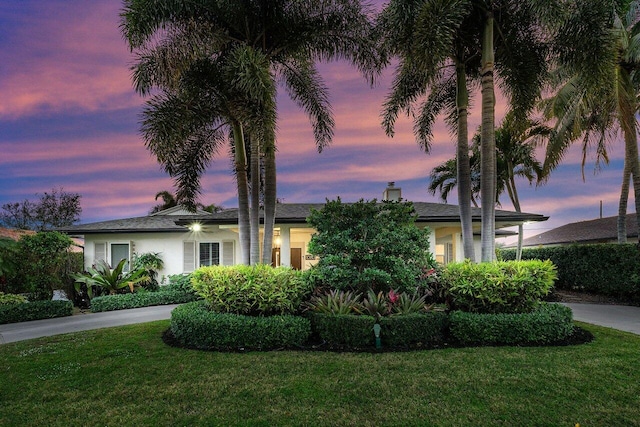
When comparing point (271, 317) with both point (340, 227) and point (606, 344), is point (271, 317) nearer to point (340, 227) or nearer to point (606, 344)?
point (340, 227)

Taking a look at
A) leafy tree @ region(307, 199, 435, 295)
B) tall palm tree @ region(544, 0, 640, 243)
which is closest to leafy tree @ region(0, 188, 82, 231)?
leafy tree @ region(307, 199, 435, 295)

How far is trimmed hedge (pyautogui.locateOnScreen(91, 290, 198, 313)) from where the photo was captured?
10.7 meters

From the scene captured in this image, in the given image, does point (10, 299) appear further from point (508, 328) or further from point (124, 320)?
point (508, 328)

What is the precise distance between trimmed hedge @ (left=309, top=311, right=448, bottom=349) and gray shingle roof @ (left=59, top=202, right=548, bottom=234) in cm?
575

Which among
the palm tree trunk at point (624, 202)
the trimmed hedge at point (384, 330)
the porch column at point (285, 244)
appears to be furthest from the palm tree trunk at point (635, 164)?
the porch column at point (285, 244)

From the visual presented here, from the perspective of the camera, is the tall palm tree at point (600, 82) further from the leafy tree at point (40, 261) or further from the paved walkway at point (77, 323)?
the leafy tree at point (40, 261)

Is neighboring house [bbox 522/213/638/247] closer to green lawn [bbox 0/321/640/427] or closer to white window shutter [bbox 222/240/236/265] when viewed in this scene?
green lawn [bbox 0/321/640/427]

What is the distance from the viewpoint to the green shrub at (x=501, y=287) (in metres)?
6.33

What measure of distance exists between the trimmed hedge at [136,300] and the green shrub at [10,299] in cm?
185

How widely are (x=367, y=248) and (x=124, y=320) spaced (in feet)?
21.5

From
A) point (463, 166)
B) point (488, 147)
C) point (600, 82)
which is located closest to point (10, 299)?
point (463, 166)

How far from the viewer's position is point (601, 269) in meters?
11.9

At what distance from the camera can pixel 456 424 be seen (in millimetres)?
3408

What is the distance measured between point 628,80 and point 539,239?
72.2 ft
